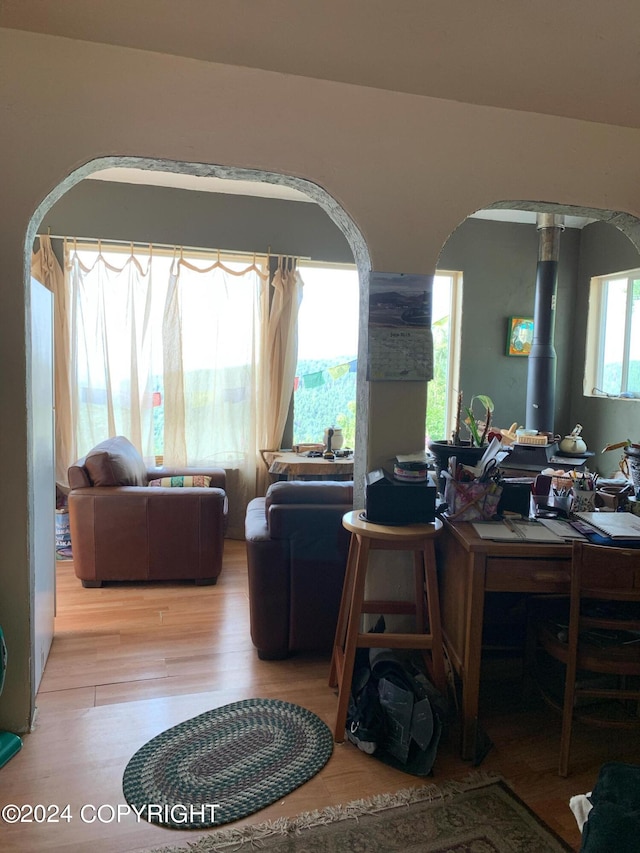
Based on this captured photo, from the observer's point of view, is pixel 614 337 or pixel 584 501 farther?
pixel 614 337

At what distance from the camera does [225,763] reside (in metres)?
1.87

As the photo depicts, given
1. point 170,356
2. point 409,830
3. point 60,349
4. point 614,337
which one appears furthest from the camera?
point 614,337

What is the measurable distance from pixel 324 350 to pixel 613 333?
101 inches

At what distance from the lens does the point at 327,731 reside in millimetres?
2059

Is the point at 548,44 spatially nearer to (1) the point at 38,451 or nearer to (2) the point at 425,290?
(2) the point at 425,290

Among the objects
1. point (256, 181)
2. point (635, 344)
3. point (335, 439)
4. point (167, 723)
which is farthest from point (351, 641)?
point (635, 344)

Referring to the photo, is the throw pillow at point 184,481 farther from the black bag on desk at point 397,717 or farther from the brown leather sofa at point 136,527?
the black bag on desk at point 397,717

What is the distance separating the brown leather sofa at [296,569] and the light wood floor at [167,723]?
5.5 inches

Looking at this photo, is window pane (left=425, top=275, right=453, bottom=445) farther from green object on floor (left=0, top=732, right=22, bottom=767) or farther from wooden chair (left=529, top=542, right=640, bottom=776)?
green object on floor (left=0, top=732, right=22, bottom=767)

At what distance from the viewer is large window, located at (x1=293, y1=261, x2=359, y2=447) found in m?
4.82

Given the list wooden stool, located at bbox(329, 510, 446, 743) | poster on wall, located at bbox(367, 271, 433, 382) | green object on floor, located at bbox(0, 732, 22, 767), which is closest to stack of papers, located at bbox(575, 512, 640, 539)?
wooden stool, located at bbox(329, 510, 446, 743)

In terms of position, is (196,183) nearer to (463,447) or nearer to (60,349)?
(60,349)

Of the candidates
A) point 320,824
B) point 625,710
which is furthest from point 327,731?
point 625,710

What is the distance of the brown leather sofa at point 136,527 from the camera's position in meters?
3.39
